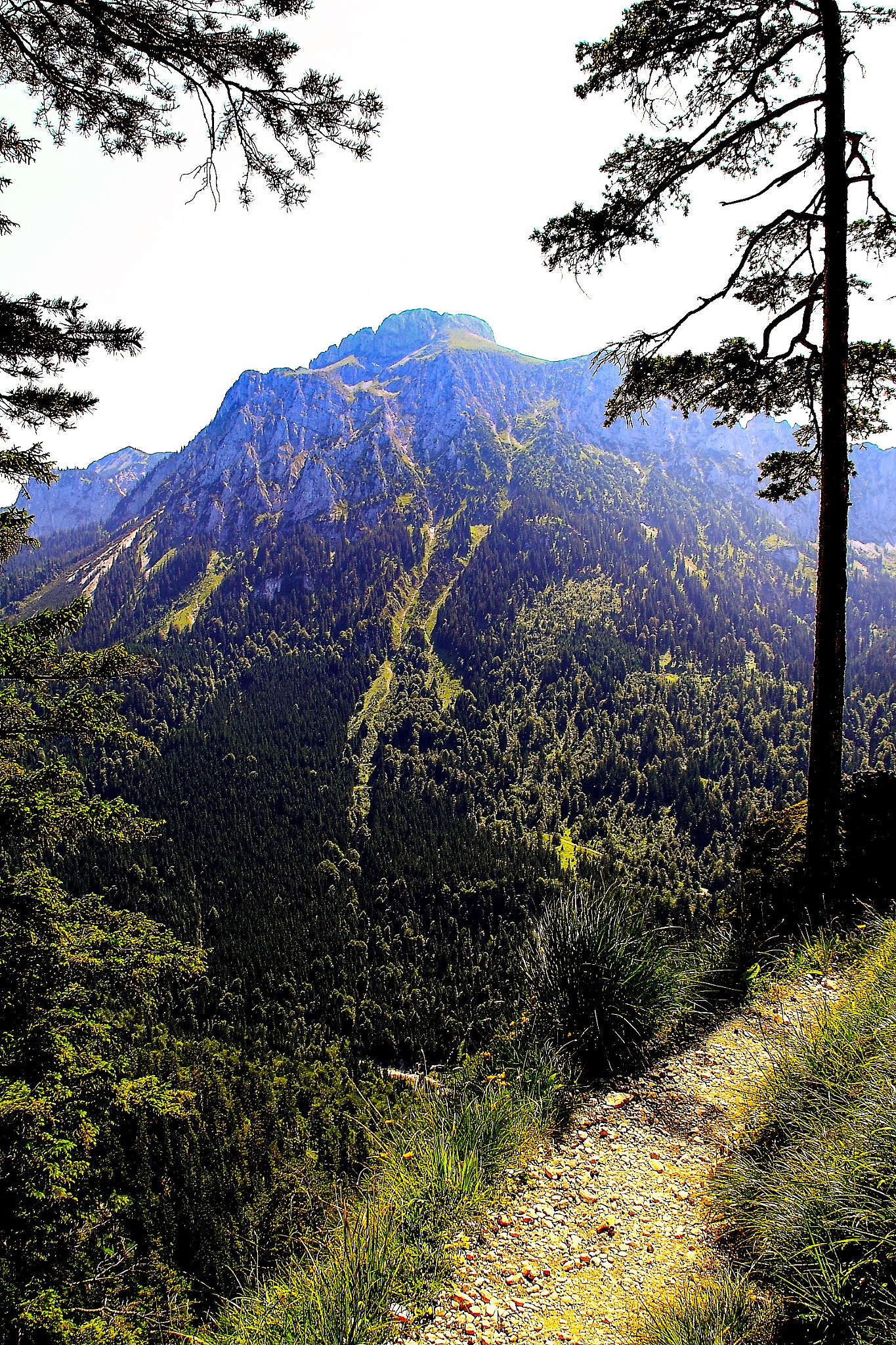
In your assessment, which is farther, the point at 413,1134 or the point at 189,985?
the point at 189,985

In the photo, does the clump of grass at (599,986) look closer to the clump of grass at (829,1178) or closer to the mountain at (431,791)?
the clump of grass at (829,1178)

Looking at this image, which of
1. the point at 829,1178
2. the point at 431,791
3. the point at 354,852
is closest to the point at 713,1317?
the point at 829,1178

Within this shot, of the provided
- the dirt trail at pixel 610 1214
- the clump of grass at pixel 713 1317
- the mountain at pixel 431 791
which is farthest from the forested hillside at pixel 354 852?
the clump of grass at pixel 713 1317

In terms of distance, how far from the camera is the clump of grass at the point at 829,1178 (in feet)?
7.15

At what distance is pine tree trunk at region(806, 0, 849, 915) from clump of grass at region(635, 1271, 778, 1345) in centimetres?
458

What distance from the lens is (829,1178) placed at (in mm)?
2582

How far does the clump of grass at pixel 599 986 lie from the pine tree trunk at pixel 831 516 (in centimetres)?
243

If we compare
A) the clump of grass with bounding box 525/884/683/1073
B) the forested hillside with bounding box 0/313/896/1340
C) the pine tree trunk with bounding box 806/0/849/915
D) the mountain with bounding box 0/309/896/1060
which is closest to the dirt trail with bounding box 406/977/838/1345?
the clump of grass with bounding box 525/884/683/1073

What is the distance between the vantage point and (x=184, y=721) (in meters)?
173

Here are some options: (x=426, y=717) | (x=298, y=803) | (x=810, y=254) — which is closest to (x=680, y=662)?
(x=426, y=717)

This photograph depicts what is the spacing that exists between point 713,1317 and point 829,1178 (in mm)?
731

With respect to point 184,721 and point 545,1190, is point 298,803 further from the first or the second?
point 545,1190

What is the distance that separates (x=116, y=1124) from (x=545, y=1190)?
490 inches

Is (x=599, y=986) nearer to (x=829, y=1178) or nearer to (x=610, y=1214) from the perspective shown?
(x=610, y=1214)
